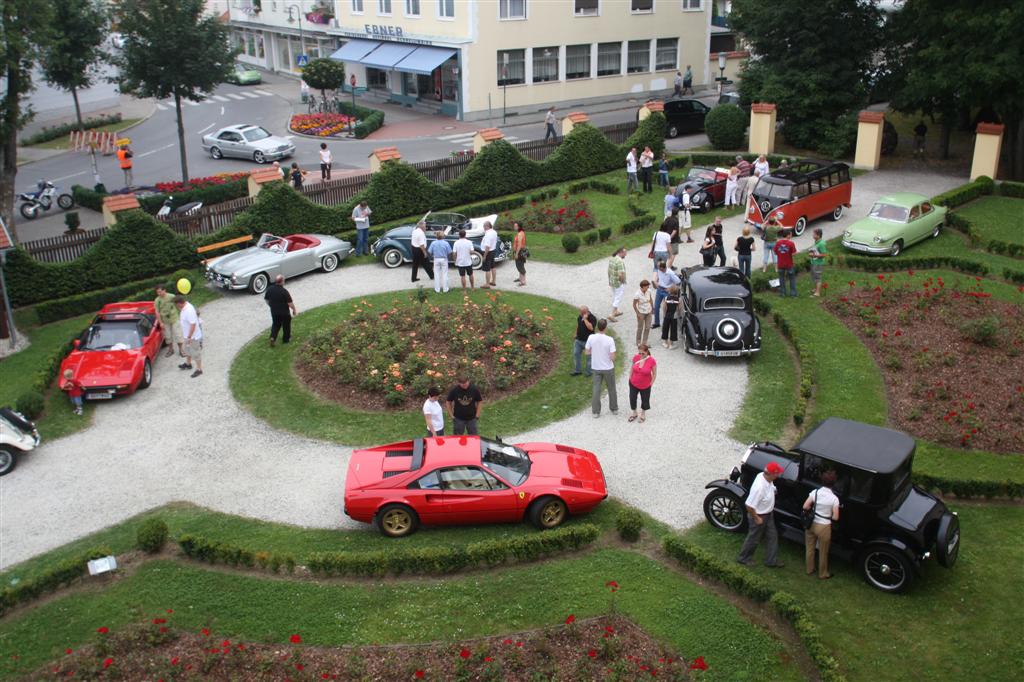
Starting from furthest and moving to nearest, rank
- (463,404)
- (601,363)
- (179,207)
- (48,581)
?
1. (179,207)
2. (601,363)
3. (463,404)
4. (48,581)

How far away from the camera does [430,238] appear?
25.4 meters

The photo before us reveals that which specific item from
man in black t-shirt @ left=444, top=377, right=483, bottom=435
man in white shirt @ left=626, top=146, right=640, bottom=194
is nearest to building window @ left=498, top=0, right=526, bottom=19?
man in white shirt @ left=626, top=146, right=640, bottom=194

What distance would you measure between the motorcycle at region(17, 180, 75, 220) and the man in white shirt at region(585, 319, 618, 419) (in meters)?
25.7

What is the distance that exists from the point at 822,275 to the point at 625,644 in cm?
1535

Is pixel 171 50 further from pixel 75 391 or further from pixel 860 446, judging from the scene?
pixel 860 446

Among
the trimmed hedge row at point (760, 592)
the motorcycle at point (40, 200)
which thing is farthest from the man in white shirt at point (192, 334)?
the motorcycle at point (40, 200)

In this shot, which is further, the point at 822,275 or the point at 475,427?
the point at 822,275

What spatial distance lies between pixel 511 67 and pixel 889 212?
28.4 meters

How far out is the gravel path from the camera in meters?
14.2

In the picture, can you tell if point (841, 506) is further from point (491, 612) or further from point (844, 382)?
point (844, 382)

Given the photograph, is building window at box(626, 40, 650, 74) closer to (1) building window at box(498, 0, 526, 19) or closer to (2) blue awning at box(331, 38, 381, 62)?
(1) building window at box(498, 0, 526, 19)

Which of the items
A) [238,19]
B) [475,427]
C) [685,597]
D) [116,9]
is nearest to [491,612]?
[685,597]

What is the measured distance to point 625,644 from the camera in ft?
34.0

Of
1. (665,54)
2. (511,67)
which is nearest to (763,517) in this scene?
(511,67)
